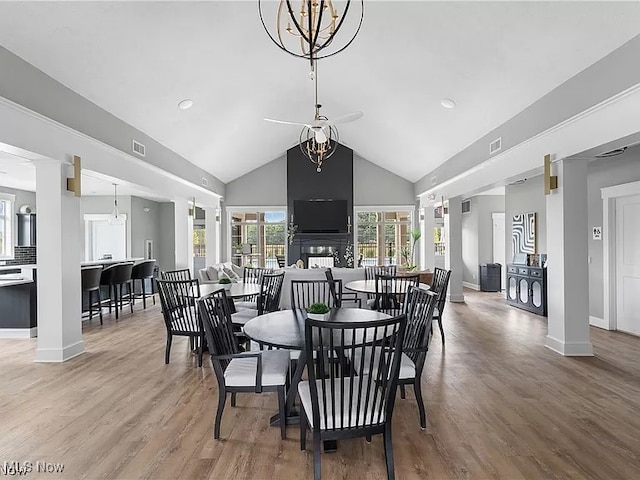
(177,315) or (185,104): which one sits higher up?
(185,104)

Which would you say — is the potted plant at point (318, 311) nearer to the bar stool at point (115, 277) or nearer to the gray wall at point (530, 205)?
the bar stool at point (115, 277)

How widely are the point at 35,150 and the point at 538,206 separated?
8391 millimetres

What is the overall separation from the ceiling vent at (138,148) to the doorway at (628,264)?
23.2 ft

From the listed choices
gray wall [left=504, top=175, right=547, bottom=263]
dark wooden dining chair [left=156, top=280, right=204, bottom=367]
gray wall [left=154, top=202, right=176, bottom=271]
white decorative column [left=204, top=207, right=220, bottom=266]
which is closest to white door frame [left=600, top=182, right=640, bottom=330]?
gray wall [left=504, top=175, right=547, bottom=263]

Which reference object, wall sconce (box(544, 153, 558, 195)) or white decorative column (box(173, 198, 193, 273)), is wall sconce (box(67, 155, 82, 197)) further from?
wall sconce (box(544, 153, 558, 195))

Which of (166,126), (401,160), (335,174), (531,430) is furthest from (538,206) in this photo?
(166,126)

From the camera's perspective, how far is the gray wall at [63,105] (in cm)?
390

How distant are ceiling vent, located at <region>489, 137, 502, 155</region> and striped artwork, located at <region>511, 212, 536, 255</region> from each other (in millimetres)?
2891

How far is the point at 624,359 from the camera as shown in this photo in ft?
15.6

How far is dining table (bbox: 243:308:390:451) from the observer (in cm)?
267

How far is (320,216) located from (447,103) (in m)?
5.81

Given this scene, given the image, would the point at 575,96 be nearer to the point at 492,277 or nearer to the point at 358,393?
the point at 358,393

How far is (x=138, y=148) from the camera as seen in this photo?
638cm

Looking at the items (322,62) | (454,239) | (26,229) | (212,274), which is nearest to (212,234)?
(212,274)
